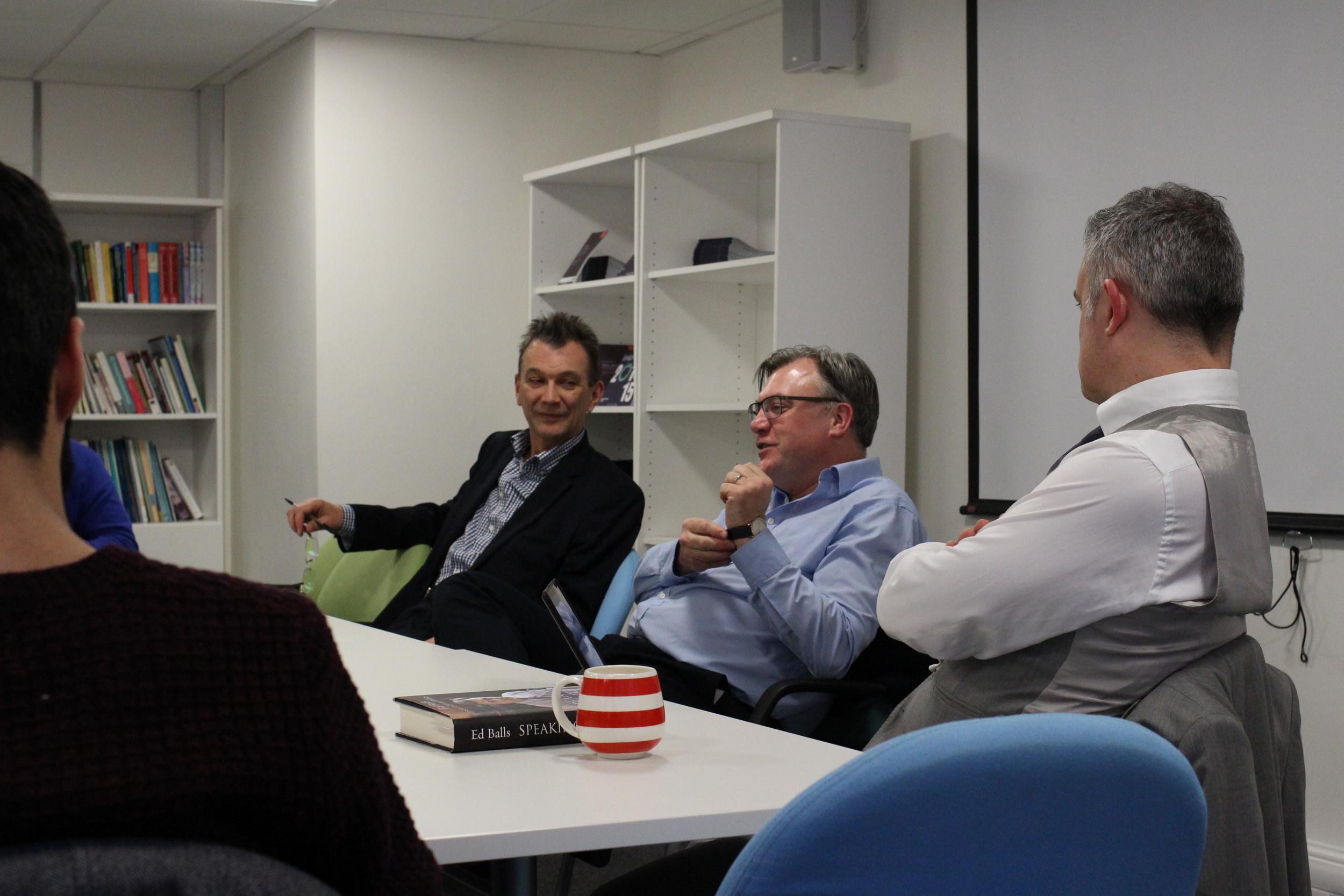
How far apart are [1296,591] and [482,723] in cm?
226

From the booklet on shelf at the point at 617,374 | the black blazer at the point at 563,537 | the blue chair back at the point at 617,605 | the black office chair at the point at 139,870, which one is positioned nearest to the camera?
the black office chair at the point at 139,870

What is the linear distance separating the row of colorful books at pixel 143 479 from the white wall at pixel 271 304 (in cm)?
28

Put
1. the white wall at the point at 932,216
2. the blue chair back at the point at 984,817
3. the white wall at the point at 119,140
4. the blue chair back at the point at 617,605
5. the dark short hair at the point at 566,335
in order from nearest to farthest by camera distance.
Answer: the blue chair back at the point at 984,817
the blue chair back at the point at 617,605
the dark short hair at the point at 566,335
the white wall at the point at 932,216
the white wall at the point at 119,140

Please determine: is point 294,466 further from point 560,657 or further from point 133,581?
point 133,581

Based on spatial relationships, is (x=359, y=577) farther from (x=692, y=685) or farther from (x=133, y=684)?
(x=133, y=684)

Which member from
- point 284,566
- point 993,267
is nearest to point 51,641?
point 993,267

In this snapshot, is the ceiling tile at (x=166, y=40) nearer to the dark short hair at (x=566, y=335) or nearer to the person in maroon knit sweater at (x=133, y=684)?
the dark short hair at (x=566, y=335)

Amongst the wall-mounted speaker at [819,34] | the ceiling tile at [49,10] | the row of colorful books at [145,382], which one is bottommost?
the row of colorful books at [145,382]

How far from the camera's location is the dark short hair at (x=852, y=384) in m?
2.90

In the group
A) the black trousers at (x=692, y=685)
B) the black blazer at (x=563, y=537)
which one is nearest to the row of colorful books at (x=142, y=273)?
the black blazer at (x=563, y=537)

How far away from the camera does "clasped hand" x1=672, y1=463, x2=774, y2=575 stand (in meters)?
2.49

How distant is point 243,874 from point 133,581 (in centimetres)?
16

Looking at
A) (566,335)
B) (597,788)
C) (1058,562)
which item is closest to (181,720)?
(597,788)

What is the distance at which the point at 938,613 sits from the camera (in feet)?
5.92
